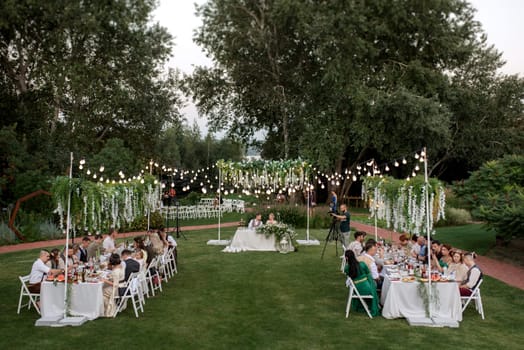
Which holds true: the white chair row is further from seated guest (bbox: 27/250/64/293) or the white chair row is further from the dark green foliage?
the dark green foliage

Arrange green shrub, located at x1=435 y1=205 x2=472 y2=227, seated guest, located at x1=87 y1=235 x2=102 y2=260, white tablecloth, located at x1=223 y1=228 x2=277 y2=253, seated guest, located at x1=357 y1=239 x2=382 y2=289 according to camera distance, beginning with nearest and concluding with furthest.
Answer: seated guest, located at x1=357 y1=239 x2=382 y2=289, seated guest, located at x1=87 y1=235 x2=102 y2=260, white tablecloth, located at x1=223 y1=228 x2=277 y2=253, green shrub, located at x1=435 y1=205 x2=472 y2=227

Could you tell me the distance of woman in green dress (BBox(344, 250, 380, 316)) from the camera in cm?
896

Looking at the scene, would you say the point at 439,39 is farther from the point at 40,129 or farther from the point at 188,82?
the point at 40,129

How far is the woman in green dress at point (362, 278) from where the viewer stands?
896 centimetres

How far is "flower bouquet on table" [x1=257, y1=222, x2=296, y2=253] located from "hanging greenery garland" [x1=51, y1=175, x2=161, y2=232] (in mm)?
5193

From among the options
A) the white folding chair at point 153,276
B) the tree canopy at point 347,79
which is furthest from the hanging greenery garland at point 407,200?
the tree canopy at point 347,79

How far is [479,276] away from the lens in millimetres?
8984

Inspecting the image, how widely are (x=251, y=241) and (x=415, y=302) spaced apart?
9275mm

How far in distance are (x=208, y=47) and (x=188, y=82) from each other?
2.76m

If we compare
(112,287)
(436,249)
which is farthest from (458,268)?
(112,287)

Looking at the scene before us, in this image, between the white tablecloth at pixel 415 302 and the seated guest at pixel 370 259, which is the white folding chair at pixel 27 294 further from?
the white tablecloth at pixel 415 302

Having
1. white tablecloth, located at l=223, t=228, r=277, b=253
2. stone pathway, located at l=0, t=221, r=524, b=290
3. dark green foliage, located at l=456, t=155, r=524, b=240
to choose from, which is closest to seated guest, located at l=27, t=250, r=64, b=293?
stone pathway, located at l=0, t=221, r=524, b=290

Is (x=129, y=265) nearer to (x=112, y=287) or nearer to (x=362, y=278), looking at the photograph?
(x=112, y=287)

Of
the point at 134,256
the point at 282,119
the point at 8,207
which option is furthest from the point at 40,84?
the point at 134,256
